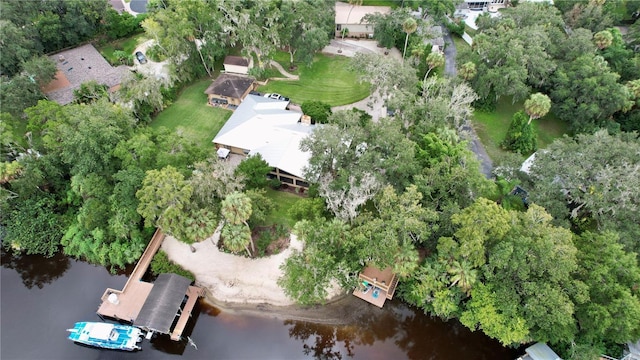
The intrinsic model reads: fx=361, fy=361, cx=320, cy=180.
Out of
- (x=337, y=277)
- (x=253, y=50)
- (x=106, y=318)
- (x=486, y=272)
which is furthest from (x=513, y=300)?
(x=253, y=50)

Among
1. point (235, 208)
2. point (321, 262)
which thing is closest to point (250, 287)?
point (235, 208)

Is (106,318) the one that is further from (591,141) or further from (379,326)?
(591,141)

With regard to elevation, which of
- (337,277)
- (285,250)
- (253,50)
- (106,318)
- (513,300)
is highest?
(253,50)

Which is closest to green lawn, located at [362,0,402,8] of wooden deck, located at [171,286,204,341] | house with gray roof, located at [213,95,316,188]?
house with gray roof, located at [213,95,316,188]

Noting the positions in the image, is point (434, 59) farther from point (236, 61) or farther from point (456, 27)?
point (236, 61)

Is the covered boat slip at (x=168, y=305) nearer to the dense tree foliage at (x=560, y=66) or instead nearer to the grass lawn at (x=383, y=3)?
the dense tree foliage at (x=560, y=66)

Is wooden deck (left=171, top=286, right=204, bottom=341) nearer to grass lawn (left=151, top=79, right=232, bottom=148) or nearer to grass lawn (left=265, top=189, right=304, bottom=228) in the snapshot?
grass lawn (left=265, top=189, right=304, bottom=228)
